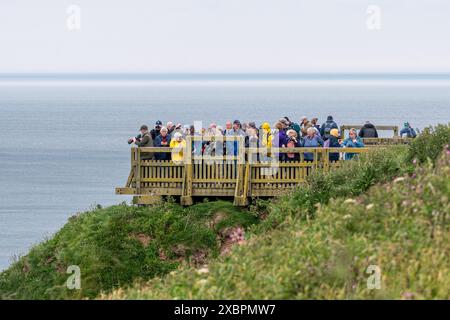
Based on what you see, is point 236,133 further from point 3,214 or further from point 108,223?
point 3,214

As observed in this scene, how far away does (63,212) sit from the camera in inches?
2886

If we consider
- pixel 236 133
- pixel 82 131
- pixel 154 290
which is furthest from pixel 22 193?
pixel 82 131

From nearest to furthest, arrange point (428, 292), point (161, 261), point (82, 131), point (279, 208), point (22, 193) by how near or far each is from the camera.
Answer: point (428, 292) → point (279, 208) → point (161, 261) → point (22, 193) → point (82, 131)

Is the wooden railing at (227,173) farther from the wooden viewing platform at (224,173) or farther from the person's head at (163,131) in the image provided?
the person's head at (163,131)

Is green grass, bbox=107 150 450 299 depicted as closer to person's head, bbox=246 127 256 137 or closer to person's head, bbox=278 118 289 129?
person's head, bbox=246 127 256 137

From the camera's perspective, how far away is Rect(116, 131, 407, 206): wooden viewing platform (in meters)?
27.8

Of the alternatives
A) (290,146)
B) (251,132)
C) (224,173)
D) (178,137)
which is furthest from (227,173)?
(290,146)

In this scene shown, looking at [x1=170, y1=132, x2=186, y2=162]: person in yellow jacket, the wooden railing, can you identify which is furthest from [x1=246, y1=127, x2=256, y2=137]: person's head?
[x1=170, y1=132, x2=186, y2=162]: person in yellow jacket

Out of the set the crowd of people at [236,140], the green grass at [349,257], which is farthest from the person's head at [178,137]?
the green grass at [349,257]

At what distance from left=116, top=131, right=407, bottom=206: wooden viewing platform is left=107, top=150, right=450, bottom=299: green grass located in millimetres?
9193

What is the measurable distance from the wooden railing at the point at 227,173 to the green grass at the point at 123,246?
48cm

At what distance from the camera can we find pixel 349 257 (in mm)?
16266

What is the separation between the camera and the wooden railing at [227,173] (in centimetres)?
2784
